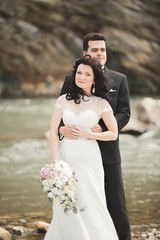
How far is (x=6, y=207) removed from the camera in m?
5.18

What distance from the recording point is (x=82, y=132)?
2992mm

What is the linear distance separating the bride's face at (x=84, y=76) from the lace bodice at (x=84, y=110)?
0.47 ft

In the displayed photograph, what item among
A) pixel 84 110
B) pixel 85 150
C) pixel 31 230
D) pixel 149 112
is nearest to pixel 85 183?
pixel 85 150

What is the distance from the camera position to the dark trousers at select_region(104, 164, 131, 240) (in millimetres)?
3256

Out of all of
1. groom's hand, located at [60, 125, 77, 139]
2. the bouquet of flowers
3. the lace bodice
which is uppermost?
the lace bodice

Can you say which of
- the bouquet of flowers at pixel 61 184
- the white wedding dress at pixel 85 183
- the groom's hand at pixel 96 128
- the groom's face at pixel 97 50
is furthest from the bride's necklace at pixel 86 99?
the bouquet of flowers at pixel 61 184

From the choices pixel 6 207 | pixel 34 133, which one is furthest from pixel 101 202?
pixel 34 133

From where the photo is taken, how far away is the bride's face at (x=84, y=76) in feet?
9.90

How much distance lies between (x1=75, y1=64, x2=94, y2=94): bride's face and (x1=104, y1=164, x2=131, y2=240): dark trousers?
28.4 inches

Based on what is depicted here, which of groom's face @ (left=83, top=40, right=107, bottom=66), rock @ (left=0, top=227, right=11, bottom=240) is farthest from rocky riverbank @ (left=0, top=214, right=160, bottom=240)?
groom's face @ (left=83, top=40, right=107, bottom=66)

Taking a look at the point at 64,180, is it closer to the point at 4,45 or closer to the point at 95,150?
the point at 95,150

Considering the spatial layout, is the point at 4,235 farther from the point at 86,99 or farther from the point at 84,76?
the point at 84,76

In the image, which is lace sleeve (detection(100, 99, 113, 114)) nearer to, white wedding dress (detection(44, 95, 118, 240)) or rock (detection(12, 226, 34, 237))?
white wedding dress (detection(44, 95, 118, 240))

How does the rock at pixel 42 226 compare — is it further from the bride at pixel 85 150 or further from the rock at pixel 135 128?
the rock at pixel 135 128
